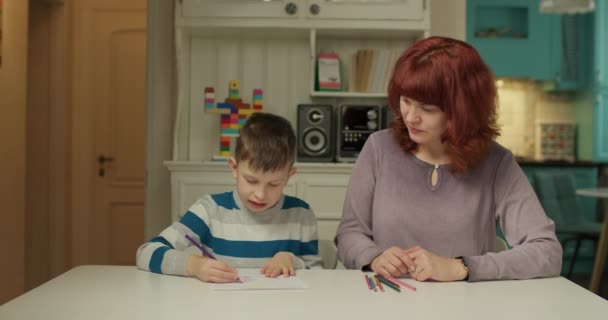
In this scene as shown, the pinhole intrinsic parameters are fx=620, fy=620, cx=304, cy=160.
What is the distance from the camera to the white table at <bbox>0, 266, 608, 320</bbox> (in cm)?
101

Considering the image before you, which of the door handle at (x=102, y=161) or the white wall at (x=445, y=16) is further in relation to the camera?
the door handle at (x=102, y=161)

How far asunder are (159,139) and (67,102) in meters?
1.46

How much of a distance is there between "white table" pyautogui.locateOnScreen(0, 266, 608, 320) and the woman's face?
0.37 metres

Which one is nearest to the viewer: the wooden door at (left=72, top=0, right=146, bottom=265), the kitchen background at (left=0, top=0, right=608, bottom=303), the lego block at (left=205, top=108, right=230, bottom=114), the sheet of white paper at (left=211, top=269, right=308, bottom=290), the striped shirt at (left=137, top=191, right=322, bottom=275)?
the sheet of white paper at (left=211, top=269, right=308, bottom=290)

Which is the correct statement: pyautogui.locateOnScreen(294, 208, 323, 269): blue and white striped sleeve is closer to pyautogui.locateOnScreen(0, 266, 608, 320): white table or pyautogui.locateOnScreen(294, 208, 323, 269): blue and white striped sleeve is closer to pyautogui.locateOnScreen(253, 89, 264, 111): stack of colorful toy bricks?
pyautogui.locateOnScreen(0, 266, 608, 320): white table

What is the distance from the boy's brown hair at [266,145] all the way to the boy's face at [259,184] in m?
0.01

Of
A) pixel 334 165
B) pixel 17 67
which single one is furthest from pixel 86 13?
pixel 334 165

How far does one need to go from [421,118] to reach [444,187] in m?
0.21

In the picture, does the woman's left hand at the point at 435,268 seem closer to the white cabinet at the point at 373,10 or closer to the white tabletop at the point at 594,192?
the white cabinet at the point at 373,10

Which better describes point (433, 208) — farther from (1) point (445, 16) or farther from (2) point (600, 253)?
(2) point (600, 253)

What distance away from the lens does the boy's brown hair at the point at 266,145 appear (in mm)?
1471

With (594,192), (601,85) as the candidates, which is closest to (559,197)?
(594,192)

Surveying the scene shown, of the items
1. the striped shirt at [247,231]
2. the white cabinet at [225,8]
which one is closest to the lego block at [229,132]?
the white cabinet at [225,8]

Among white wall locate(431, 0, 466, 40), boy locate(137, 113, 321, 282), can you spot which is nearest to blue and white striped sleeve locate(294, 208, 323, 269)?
boy locate(137, 113, 321, 282)
